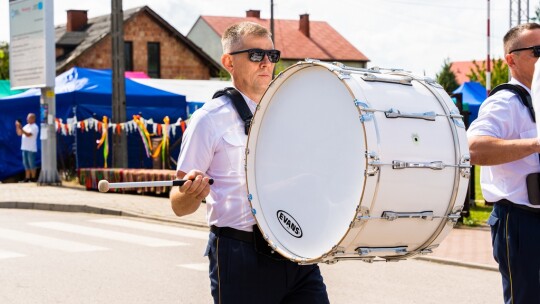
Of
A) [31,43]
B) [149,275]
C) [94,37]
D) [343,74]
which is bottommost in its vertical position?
[149,275]

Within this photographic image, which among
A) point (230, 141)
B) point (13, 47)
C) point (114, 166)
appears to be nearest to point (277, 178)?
point (230, 141)

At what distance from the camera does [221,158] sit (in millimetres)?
3926

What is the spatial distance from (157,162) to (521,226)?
1833 centimetres

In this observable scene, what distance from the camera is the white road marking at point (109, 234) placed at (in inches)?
470

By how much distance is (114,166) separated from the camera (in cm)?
2161

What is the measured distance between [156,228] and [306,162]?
1028 centimetres

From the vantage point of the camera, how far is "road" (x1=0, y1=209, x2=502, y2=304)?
8.26 m

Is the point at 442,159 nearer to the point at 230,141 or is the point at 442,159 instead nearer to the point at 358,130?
the point at 358,130

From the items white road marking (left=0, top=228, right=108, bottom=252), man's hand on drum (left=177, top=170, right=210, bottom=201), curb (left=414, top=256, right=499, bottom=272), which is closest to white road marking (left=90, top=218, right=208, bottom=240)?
white road marking (left=0, top=228, right=108, bottom=252)

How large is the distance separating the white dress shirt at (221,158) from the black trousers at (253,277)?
101 millimetres

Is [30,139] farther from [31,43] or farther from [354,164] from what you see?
[354,164]

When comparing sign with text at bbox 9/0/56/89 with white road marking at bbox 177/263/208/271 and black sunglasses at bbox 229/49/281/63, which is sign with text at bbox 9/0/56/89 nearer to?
white road marking at bbox 177/263/208/271

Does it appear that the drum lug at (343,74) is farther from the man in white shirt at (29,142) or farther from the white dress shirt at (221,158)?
the man in white shirt at (29,142)

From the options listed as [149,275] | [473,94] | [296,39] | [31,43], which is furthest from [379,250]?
[296,39]
